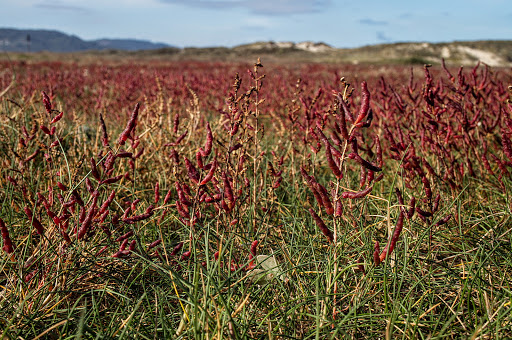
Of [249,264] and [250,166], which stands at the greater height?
[250,166]

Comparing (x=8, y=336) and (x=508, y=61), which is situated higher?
(x=508, y=61)

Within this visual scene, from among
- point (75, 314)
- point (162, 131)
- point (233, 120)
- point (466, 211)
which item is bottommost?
point (75, 314)

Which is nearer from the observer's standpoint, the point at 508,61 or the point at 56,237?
the point at 56,237

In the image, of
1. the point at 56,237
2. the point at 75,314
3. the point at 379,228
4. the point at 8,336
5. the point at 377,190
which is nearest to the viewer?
the point at 8,336

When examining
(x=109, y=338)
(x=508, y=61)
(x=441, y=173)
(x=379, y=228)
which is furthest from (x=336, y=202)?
(x=508, y=61)

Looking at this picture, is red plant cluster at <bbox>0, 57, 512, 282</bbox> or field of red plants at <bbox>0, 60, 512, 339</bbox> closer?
field of red plants at <bbox>0, 60, 512, 339</bbox>

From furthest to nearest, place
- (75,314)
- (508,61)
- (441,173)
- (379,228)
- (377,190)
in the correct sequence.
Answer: (508,61) < (377,190) < (441,173) < (379,228) < (75,314)

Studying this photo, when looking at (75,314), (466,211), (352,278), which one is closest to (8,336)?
(75,314)

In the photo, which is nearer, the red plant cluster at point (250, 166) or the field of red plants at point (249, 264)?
the field of red plants at point (249, 264)

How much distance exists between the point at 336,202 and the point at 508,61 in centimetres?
6077

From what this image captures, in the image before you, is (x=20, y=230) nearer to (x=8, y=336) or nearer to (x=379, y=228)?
(x=8, y=336)

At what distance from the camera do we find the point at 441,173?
108 inches

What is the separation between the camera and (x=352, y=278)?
6.18 feet

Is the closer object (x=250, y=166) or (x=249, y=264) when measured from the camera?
(x=249, y=264)
